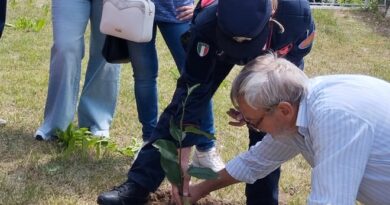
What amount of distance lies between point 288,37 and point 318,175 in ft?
2.55

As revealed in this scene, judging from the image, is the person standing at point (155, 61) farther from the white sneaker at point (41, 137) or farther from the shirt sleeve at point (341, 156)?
the shirt sleeve at point (341, 156)

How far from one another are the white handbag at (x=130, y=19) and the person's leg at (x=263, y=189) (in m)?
0.72

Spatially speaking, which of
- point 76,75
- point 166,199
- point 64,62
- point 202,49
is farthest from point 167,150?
point 76,75

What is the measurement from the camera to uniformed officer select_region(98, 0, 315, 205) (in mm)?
2309

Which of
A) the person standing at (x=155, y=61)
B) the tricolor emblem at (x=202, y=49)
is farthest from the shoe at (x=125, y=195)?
the tricolor emblem at (x=202, y=49)

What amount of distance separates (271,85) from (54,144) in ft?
6.76

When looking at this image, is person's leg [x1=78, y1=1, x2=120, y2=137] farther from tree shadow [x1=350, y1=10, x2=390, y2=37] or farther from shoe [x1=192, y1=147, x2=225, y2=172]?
tree shadow [x1=350, y1=10, x2=390, y2=37]

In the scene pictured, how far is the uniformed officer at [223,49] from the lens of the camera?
2.31 metres

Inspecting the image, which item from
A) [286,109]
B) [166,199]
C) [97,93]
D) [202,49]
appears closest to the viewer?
[286,109]

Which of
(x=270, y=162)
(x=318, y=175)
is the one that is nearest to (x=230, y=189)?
(x=270, y=162)

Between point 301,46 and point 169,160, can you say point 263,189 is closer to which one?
point 301,46

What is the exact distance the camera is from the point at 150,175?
2953 mm

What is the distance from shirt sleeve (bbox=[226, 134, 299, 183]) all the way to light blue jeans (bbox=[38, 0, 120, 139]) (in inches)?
53.0

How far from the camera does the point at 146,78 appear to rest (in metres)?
3.46
